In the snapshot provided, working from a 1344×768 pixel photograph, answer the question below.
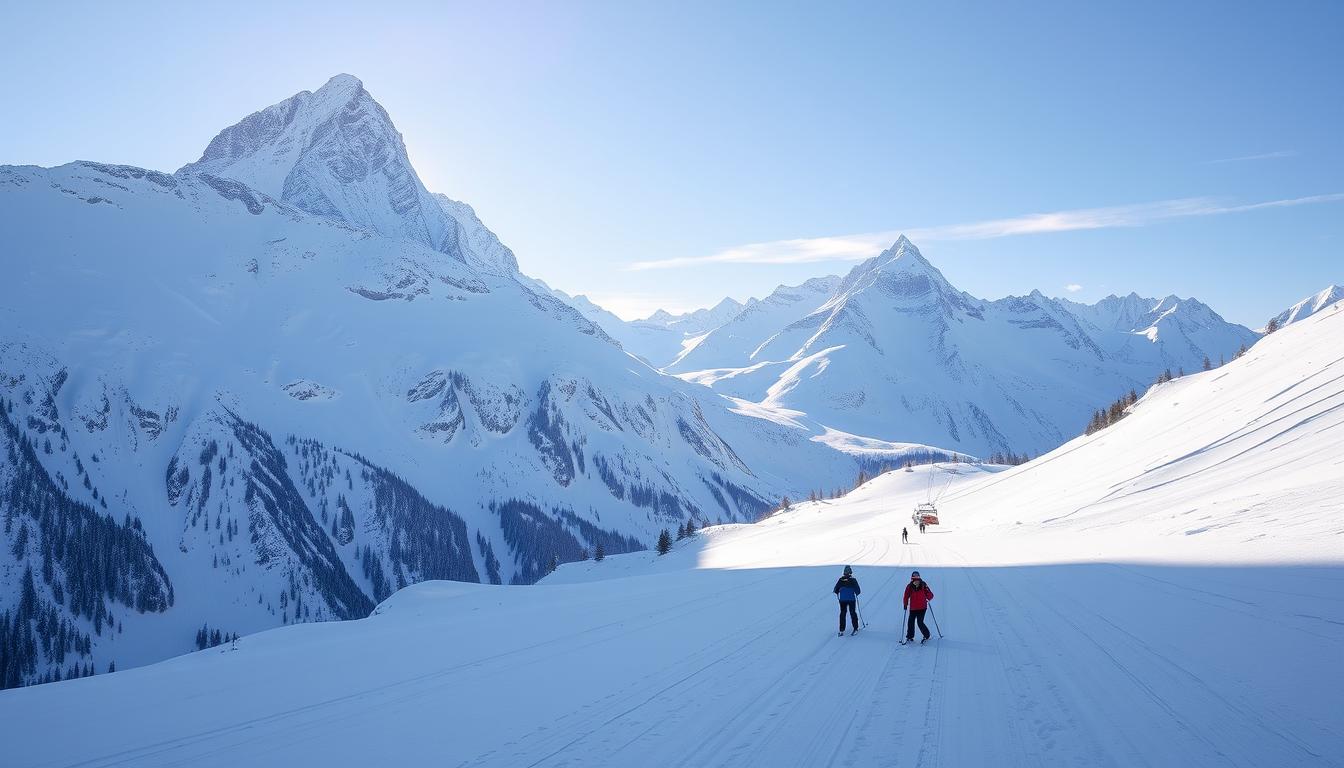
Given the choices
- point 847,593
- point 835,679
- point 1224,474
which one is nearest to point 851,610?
point 847,593

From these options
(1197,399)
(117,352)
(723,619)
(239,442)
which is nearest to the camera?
(723,619)

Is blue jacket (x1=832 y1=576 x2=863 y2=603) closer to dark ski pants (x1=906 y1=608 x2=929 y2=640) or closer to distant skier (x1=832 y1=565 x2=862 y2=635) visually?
distant skier (x1=832 y1=565 x2=862 y2=635)

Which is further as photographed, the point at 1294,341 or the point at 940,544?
the point at 1294,341

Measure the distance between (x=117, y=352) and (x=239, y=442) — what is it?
47.8 meters

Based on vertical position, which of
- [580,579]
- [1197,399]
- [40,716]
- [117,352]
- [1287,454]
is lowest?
[580,579]

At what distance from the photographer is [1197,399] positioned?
59969 millimetres

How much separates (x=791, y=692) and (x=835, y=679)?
1.19 meters

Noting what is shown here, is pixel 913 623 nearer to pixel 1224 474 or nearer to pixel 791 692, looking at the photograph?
pixel 791 692

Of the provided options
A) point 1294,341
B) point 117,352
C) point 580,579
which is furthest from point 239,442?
point 1294,341

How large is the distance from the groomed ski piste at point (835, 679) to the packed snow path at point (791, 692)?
64 millimetres

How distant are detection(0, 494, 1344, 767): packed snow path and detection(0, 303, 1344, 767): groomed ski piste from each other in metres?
0.06

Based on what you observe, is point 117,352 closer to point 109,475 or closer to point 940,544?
point 109,475

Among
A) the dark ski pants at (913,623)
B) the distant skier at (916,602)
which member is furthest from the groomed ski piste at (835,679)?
the distant skier at (916,602)

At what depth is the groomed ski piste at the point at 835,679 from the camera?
9297 millimetres
